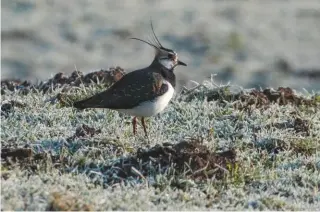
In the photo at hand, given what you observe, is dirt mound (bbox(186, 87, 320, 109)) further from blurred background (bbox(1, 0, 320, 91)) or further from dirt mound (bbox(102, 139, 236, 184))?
blurred background (bbox(1, 0, 320, 91))

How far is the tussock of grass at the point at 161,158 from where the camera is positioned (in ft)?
21.4

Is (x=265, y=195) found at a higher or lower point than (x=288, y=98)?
lower

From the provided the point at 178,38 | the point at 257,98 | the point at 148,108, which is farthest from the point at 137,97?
the point at 178,38

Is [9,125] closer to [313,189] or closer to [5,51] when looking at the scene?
[313,189]

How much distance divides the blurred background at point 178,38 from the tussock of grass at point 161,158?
25.9 feet

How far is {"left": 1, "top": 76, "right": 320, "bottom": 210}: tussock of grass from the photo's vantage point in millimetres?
6516

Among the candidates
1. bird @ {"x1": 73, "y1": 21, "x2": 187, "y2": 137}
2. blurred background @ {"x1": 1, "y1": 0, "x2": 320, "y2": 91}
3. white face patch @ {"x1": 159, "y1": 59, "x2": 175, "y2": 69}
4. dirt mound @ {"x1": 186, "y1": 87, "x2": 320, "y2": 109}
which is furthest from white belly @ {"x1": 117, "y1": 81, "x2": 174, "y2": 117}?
blurred background @ {"x1": 1, "y1": 0, "x2": 320, "y2": 91}

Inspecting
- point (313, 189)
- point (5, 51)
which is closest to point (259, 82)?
point (5, 51)

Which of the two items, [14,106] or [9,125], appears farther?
[14,106]

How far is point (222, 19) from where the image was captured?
801 inches

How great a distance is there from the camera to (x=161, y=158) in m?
7.12

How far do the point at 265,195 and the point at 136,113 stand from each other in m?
1.59

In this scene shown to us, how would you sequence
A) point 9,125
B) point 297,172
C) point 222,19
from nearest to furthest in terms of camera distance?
point 297,172 < point 9,125 < point 222,19

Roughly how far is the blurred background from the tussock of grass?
7.89 m
